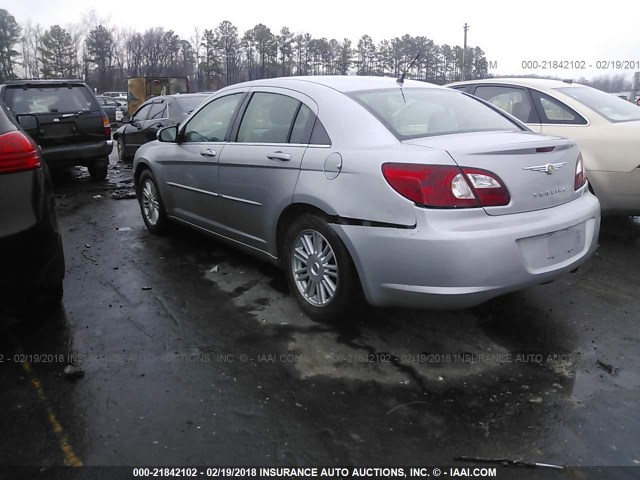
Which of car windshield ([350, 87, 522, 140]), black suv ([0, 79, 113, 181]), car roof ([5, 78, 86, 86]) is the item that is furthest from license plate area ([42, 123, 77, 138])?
car windshield ([350, 87, 522, 140])

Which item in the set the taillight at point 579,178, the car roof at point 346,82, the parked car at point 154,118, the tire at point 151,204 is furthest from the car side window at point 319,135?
the parked car at point 154,118

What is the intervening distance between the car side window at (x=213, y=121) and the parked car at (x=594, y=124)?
128 inches

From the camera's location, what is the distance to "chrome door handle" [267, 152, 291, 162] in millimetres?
3533

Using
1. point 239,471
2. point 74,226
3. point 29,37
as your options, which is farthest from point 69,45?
point 239,471

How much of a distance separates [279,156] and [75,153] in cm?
618

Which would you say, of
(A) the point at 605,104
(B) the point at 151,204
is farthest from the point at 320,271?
(A) the point at 605,104

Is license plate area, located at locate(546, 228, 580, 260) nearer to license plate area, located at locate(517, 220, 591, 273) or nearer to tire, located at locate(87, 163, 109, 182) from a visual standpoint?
license plate area, located at locate(517, 220, 591, 273)

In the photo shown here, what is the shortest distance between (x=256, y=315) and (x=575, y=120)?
3865 mm

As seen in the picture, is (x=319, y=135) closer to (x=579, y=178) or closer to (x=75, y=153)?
(x=579, y=178)

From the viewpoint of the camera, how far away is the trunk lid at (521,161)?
287 centimetres

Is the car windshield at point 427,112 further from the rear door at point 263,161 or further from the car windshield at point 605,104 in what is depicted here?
the car windshield at point 605,104

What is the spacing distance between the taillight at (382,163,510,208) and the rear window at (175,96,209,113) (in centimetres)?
792

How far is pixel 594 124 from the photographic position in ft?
17.0

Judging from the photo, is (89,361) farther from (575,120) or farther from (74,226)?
(575,120)
